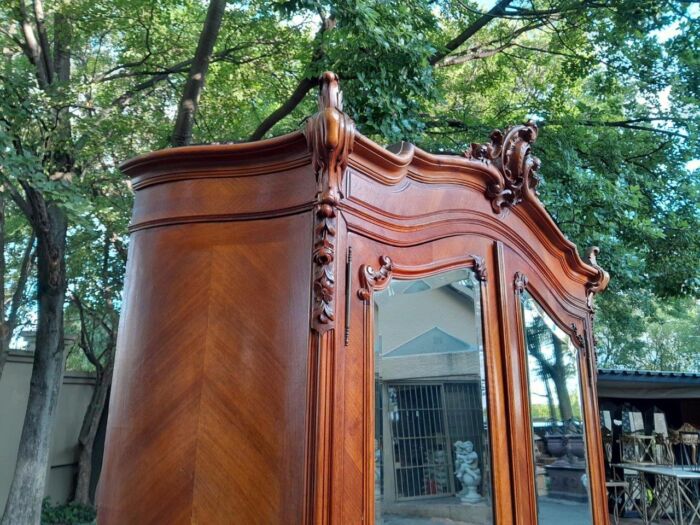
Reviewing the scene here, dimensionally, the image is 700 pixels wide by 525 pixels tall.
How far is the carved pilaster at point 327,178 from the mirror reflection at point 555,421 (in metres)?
1.04

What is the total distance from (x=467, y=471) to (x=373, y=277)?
2.71 ft

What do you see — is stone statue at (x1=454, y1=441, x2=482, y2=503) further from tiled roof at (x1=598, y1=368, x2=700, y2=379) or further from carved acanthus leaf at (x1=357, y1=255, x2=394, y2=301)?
tiled roof at (x1=598, y1=368, x2=700, y2=379)

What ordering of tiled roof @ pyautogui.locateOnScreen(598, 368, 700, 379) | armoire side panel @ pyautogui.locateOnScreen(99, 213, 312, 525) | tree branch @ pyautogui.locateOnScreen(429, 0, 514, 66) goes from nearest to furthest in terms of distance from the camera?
armoire side panel @ pyautogui.locateOnScreen(99, 213, 312, 525)
tree branch @ pyautogui.locateOnScreen(429, 0, 514, 66)
tiled roof @ pyautogui.locateOnScreen(598, 368, 700, 379)

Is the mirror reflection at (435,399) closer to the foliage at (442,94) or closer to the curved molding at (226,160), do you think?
the curved molding at (226,160)

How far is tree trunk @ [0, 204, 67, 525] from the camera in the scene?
5.61 meters

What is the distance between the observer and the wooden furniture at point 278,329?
144 cm

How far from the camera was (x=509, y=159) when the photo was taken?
224cm

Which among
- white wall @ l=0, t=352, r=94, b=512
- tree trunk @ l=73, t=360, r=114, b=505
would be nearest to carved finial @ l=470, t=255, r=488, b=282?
white wall @ l=0, t=352, r=94, b=512

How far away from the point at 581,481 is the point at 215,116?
19.0 feet

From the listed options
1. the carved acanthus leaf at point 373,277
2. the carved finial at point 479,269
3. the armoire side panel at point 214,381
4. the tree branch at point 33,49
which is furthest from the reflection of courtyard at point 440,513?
the tree branch at point 33,49

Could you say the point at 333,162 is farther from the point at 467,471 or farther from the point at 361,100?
the point at 361,100

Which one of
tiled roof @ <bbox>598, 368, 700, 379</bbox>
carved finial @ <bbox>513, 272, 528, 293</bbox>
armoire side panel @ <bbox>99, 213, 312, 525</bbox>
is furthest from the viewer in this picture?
tiled roof @ <bbox>598, 368, 700, 379</bbox>

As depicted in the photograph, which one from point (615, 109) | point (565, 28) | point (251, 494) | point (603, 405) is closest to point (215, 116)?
point (565, 28)

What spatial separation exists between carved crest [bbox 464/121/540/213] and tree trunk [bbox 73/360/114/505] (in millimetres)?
8101
